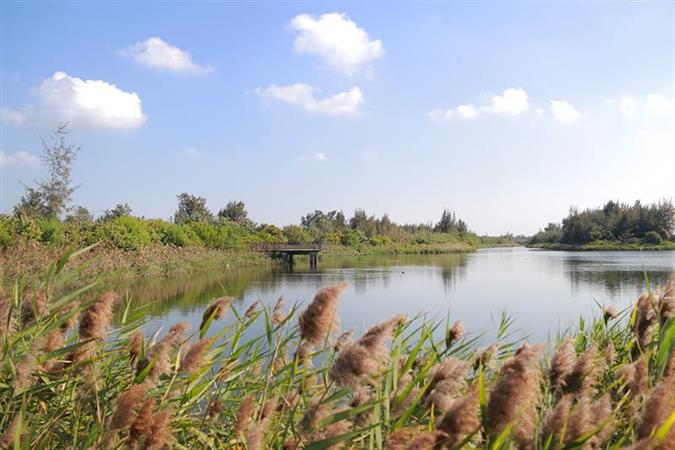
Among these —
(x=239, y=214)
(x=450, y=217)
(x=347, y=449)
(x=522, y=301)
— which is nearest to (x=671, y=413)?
(x=347, y=449)

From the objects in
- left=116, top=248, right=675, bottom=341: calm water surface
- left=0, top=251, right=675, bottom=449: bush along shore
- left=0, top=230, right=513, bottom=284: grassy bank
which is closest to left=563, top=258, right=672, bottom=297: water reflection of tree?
left=116, top=248, right=675, bottom=341: calm water surface

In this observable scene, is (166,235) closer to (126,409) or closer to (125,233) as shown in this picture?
(125,233)

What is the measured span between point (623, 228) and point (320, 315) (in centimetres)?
5426

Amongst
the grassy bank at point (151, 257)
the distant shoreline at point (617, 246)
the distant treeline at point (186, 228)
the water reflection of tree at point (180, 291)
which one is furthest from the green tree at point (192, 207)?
the distant shoreline at point (617, 246)

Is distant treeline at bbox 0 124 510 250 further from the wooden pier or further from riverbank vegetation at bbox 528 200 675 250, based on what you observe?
riverbank vegetation at bbox 528 200 675 250

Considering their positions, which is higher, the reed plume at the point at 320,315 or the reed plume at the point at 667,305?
the reed plume at the point at 320,315

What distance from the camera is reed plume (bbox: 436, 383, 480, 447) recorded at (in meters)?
0.81

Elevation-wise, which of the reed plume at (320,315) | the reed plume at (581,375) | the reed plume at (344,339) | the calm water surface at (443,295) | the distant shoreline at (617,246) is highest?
the reed plume at (320,315)

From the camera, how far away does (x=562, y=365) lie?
1034mm

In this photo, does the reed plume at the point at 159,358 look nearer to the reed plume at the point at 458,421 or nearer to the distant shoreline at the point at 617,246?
the reed plume at the point at 458,421

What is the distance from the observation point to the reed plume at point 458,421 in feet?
2.67

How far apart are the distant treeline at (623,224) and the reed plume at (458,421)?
5130 centimetres

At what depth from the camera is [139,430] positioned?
98 cm

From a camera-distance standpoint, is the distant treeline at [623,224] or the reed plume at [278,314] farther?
the distant treeline at [623,224]
